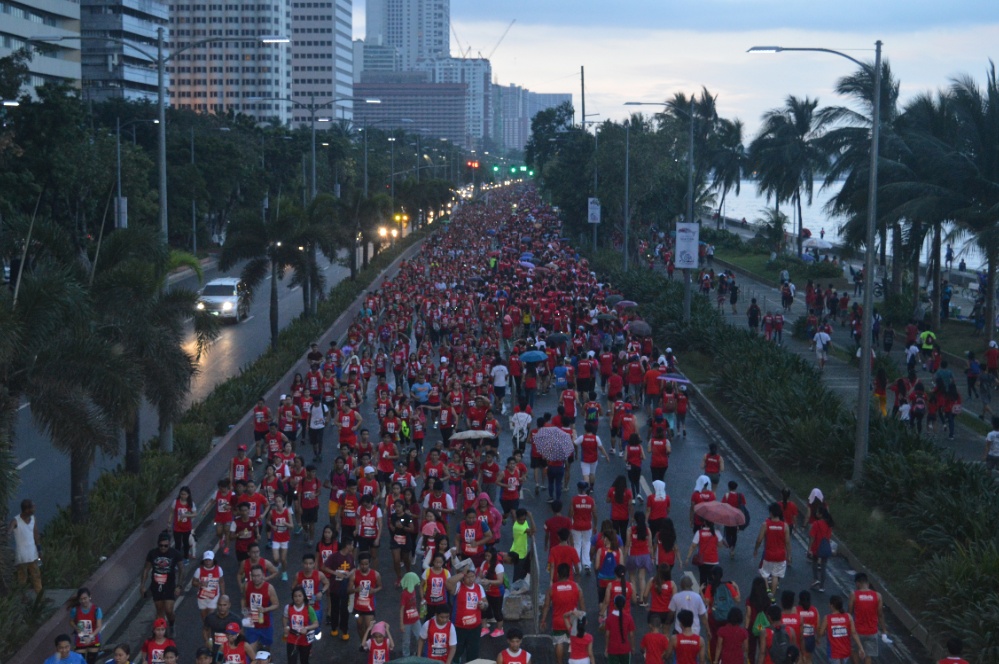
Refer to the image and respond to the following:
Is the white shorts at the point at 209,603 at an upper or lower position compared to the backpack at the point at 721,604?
lower

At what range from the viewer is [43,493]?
61.1 ft

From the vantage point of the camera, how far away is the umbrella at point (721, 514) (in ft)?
44.2

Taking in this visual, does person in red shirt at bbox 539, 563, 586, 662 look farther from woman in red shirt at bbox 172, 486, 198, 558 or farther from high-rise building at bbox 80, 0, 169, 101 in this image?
high-rise building at bbox 80, 0, 169, 101

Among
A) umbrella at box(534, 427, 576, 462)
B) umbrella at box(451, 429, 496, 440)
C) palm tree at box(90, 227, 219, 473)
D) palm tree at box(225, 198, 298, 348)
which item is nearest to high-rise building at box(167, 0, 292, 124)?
palm tree at box(225, 198, 298, 348)

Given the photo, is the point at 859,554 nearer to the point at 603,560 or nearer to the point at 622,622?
the point at 603,560

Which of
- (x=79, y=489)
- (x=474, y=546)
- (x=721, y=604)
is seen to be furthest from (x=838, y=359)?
(x=79, y=489)

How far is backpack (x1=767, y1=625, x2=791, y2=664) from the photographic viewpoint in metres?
11.7

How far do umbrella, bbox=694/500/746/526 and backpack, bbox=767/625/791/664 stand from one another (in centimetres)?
157

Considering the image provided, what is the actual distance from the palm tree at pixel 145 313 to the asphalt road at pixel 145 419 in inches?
44.1

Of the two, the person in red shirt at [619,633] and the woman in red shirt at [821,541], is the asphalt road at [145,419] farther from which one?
the woman in red shirt at [821,541]

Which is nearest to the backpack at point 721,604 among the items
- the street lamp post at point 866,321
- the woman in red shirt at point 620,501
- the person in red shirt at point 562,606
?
the person in red shirt at point 562,606

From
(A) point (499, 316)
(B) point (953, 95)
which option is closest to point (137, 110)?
(A) point (499, 316)

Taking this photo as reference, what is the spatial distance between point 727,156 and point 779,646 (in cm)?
8059

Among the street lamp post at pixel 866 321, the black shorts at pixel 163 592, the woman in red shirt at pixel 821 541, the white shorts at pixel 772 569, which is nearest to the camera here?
the black shorts at pixel 163 592
